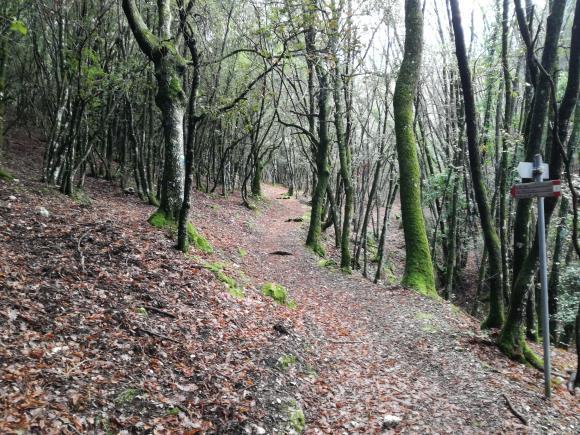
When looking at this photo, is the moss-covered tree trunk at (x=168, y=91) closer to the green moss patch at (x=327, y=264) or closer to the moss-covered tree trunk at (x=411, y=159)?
the moss-covered tree trunk at (x=411, y=159)

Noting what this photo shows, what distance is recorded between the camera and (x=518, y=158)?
508 inches

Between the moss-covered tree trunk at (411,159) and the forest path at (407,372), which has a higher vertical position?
the moss-covered tree trunk at (411,159)

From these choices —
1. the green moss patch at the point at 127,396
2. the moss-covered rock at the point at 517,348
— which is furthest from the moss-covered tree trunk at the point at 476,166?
the green moss patch at the point at 127,396

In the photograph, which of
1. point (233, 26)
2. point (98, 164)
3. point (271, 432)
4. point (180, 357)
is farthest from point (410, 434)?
point (98, 164)

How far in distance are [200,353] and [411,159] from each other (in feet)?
27.5

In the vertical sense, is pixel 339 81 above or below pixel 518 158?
above

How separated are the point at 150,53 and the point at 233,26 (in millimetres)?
9154

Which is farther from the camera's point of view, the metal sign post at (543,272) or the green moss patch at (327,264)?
the green moss patch at (327,264)

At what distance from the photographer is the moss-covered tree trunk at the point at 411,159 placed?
36.4 feet

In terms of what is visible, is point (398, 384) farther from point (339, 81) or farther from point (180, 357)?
point (339, 81)

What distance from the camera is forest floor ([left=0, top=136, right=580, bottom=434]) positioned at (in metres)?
3.91

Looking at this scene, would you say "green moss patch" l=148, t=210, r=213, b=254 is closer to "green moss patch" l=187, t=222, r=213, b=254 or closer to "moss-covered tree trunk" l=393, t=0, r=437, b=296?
"green moss patch" l=187, t=222, r=213, b=254

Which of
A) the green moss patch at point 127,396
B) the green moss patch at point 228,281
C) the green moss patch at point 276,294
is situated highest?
the green moss patch at point 228,281

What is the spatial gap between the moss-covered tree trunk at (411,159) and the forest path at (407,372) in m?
Answer: 0.89
